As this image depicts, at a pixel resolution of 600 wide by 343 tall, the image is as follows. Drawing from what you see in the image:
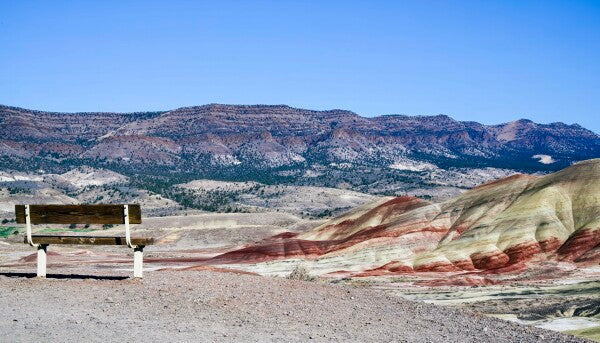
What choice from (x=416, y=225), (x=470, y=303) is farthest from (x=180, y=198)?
(x=470, y=303)

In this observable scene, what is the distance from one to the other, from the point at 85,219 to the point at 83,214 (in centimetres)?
12

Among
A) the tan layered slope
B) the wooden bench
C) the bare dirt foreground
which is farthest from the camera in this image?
the tan layered slope

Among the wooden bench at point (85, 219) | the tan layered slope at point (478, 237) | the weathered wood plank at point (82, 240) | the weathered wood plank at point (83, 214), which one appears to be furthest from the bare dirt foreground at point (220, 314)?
the tan layered slope at point (478, 237)

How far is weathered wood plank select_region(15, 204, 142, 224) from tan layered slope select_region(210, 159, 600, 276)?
30121mm

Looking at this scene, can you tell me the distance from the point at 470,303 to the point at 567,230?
1891 cm

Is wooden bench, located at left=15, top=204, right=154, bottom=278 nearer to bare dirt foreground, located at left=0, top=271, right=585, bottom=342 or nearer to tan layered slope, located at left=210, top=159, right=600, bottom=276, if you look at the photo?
bare dirt foreground, located at left=0, top=271, right=585, bottom=342

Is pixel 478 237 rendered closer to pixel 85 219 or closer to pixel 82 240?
pixel 82 240

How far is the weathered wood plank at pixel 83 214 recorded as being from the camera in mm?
15078

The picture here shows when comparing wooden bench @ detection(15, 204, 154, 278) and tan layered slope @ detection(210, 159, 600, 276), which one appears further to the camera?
tan layered slope @ detection(210, 159, 600, 276)

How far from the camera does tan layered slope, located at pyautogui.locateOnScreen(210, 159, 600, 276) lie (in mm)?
43312

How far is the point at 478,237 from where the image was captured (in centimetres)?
4734

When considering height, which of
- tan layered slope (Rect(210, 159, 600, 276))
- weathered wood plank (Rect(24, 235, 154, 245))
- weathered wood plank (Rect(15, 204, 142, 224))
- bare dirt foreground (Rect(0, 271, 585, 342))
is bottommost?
tan layered slope (Rect(210, 159, 600, 276))

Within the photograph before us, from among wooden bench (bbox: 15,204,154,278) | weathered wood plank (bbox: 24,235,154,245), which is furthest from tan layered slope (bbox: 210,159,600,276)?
wooden bench (bbox: 15,204,154,278)

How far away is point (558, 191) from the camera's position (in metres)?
49.4
